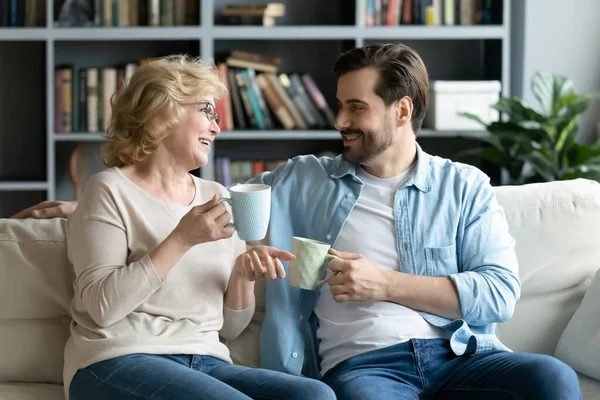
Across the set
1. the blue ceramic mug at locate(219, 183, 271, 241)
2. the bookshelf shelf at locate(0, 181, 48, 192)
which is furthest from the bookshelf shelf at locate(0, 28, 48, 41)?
the blue ceramic mug at locate(219, 183, 271, 241)

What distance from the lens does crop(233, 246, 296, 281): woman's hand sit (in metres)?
1.90

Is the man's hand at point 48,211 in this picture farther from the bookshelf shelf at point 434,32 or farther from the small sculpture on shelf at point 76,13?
the bookshelf shelf at point 434,32

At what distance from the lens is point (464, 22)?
4266mm

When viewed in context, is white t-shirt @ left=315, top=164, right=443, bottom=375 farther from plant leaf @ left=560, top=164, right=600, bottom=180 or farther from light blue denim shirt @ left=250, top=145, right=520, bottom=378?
plant leaf @ left=560, top=164, right=600, bottom=180

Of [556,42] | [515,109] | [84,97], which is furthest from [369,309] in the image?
[556,42]

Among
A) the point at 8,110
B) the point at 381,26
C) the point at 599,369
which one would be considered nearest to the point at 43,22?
the point at 8,110

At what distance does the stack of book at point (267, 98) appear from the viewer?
420 centimetres

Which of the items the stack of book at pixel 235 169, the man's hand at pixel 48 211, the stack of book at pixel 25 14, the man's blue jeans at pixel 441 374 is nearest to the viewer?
the man's blue jeans at pixel 441 374

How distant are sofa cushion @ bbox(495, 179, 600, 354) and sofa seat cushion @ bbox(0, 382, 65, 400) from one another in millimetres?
1065

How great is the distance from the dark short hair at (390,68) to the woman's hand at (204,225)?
634 millimetres

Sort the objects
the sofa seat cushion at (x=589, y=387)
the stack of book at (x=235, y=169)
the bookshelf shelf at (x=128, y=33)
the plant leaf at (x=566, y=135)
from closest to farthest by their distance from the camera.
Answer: the sofa seat cushion at (x=589, y=387), the plant leaf at (x=566, y=135), the bookshelf shelf at (x=128, y=33), the stack of book at (x=235, y=169)

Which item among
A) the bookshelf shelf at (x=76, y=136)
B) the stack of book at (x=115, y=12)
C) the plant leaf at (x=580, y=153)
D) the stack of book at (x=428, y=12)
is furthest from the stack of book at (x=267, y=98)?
the plant leaf at (x=580, y=153)

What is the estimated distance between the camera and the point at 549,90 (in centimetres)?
396

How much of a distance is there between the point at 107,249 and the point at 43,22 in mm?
2653
